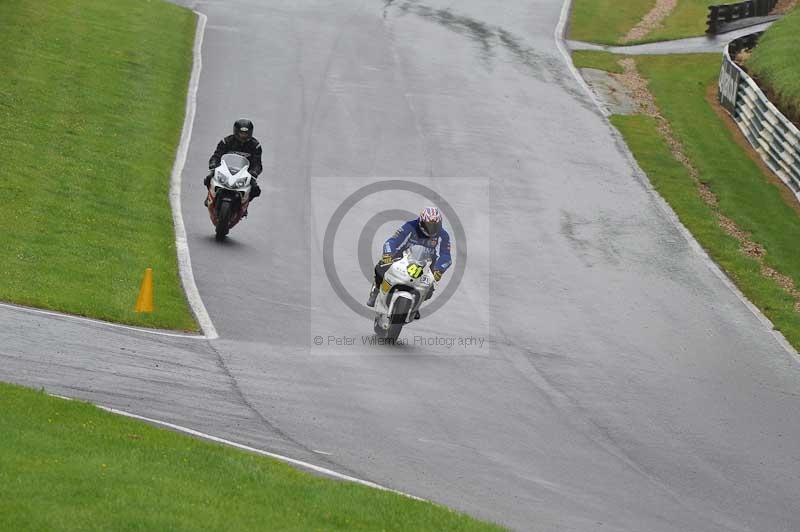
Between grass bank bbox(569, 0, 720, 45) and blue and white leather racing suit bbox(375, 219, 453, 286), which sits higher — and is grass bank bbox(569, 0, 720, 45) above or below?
below

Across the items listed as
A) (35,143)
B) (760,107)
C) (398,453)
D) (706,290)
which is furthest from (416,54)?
(398,453)

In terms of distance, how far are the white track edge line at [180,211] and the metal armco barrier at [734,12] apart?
2109 cm

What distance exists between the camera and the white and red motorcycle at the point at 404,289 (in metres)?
17.2

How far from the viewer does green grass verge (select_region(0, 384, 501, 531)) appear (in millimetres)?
9117

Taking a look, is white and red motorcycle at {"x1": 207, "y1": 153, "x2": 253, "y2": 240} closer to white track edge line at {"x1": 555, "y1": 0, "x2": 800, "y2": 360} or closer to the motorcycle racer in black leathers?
the motorcycle racer in black leathers

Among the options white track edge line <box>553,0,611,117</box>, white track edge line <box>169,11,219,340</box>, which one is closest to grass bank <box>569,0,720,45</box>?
white track edge line <box>553,0,611,117</box>

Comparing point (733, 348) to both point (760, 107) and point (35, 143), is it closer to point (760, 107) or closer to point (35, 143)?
point (35, 143)

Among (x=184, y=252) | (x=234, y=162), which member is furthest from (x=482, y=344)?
(x=234, y=162)

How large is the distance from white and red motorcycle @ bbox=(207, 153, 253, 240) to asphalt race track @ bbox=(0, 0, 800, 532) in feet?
1.57

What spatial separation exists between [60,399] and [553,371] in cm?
723

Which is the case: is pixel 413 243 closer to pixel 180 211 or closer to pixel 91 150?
pixel 180 211

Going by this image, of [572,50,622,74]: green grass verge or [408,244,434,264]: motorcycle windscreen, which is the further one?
[572,50,622,74]: green grass verge

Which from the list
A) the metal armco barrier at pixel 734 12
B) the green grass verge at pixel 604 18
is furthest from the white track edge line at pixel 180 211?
the metal armco barrier at pixel 734 12

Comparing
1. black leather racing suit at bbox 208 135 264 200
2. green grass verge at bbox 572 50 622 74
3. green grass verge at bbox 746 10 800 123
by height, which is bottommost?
green grass verge at bbox 572 50 622 74
